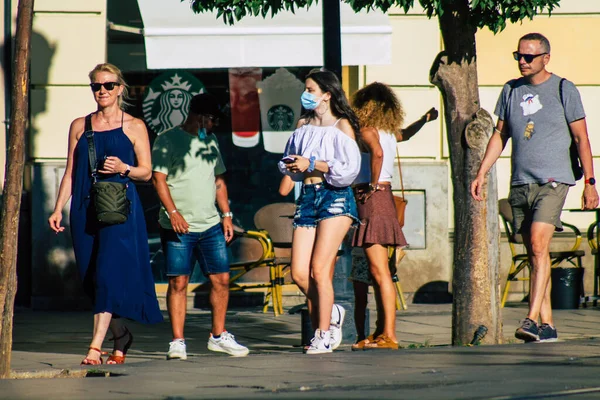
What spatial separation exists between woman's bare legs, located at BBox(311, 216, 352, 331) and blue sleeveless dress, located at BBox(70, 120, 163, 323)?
1.01 meters

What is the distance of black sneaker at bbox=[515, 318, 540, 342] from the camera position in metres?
8.09

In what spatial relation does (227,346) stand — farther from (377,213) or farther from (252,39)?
(252,39)

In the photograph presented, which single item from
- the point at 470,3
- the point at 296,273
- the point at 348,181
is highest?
the point at 470,3

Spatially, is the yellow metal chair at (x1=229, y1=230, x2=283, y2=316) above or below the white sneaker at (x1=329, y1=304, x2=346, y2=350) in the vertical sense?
above

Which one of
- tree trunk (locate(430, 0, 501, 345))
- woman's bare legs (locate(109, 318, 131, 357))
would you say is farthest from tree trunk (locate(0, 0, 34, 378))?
tree trunk (locate(430, 0, 501, 345))

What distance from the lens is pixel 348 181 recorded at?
773 cm

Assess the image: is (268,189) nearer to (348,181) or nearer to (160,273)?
(160,273)

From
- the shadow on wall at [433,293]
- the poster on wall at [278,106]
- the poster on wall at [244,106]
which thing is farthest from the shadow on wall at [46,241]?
the shadow on wall at [433,293]

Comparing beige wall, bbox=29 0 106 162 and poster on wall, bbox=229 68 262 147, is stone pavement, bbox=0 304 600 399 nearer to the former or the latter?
beige wall, bbox=29 0 106 162

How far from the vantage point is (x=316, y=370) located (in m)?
6.63

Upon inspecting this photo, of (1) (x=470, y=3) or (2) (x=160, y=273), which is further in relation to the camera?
(2) (x=160, y=273)

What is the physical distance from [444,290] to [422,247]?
49 centimetres

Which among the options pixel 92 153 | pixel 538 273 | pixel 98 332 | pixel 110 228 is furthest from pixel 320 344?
pixel 92 153

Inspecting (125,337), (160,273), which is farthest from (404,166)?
(125,337)
